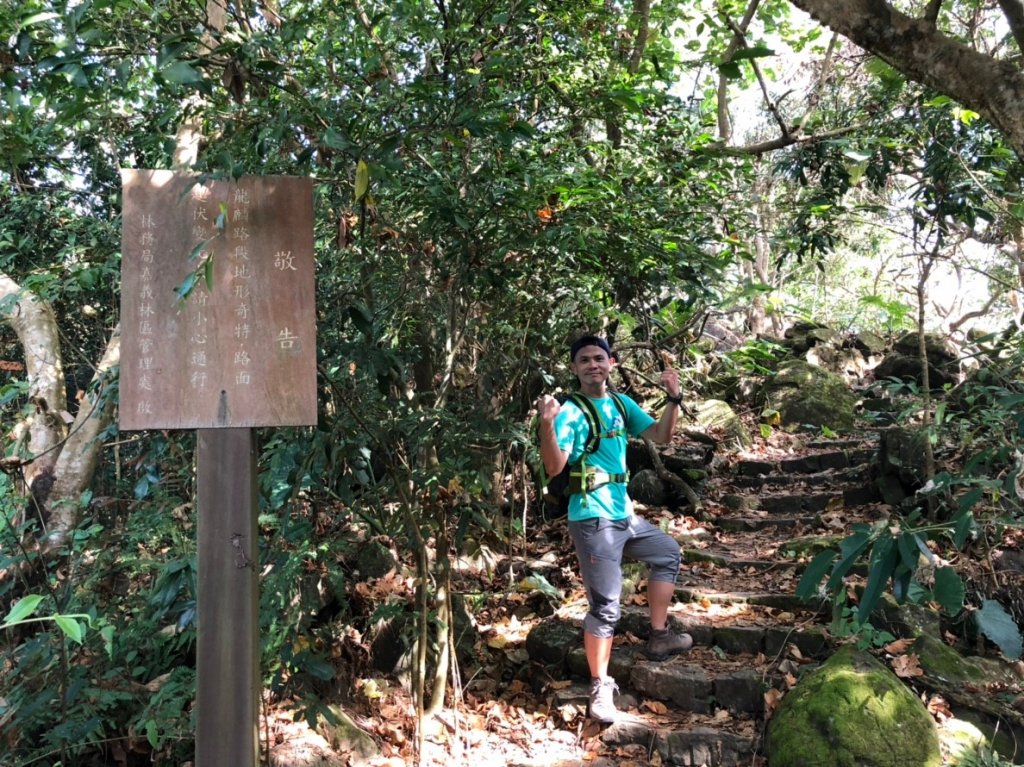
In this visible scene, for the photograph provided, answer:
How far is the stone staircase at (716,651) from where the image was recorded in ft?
12.8

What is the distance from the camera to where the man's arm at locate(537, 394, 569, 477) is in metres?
3.34

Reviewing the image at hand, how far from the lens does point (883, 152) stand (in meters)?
5.53

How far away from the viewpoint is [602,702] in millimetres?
3957

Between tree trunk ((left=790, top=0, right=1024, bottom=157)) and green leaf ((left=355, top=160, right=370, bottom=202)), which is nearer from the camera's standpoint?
green leaf ((left=355, top=160, right=370, bottom=202))

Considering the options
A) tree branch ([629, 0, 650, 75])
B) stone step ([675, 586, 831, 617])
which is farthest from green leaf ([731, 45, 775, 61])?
stone step ([675, 586, 831, 617])

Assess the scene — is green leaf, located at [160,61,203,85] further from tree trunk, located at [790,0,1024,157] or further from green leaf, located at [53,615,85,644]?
tree trunk, located at [790,0,1024,157]

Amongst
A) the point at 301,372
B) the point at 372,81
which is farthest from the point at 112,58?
the point at 301,372

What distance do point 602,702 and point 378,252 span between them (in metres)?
2.63

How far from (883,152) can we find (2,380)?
778cm

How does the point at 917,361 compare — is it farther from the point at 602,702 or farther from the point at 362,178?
the point at 362,178

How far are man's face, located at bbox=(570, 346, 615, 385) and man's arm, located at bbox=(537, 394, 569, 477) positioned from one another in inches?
18.5

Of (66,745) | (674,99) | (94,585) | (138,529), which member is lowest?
(66,745)

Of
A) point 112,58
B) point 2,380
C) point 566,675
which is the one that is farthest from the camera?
point 2,380

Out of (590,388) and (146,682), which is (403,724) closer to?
(146,682)
